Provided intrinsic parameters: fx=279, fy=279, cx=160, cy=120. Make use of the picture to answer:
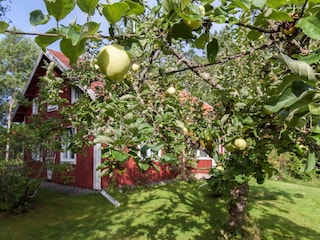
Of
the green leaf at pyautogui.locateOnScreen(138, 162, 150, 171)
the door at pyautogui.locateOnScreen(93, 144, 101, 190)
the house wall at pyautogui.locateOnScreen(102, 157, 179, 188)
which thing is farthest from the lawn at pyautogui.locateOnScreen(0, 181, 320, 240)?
the green leaf at pyautogui.locateOnScreen(138, 162, 150, 171)

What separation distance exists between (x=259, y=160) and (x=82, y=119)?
1.92 metres

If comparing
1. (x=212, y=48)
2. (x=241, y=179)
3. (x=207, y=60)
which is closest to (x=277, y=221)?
(x=241, y=179)

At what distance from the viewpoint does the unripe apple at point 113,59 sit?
93cm

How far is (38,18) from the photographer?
31.4 inches

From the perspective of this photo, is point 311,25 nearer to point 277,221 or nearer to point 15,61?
point 277,221

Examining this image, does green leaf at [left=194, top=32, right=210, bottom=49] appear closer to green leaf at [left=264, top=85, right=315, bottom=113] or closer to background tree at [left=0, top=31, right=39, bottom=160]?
green leaf at [left=264, top=85, right=315, bottom=113]

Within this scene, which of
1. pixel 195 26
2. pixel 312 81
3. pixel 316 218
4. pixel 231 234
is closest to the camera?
pixel 312 81

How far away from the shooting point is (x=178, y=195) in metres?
10.5

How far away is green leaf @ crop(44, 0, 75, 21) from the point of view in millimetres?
701

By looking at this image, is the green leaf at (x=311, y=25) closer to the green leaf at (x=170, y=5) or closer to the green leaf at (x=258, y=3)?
the green leaf at (x=258, y=3)

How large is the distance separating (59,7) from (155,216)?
7.47m

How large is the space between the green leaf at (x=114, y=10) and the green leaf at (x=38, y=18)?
17 centimetres

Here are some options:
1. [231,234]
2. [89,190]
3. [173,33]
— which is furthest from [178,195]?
[173,33]

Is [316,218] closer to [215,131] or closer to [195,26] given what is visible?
[215,131]
